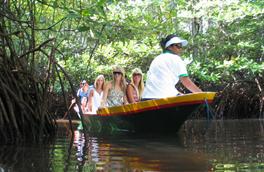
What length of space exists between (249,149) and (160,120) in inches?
63.9

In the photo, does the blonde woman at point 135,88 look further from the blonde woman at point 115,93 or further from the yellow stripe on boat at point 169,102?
the yellow stripe on boat at point 169,102

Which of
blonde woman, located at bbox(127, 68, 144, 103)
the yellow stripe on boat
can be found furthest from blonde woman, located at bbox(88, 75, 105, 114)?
the yellow stripe on boat

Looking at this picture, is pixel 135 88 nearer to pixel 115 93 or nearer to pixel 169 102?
pixel 115 93

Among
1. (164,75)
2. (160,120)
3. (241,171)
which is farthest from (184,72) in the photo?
(241,171)

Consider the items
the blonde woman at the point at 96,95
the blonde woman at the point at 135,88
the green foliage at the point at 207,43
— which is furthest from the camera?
the green foliage at the point at 207,43

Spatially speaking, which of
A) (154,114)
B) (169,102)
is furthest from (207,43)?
(169,102)

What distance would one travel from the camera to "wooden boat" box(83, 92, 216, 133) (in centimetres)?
451

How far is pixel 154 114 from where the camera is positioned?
4738mm

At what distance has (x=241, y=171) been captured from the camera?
7.73 ft

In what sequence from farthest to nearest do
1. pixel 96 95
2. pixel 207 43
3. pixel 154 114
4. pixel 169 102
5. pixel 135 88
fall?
1. pixel 207 43
2. pixel 96 95
3. pixel 135 88
4. pixel 154 114
5. pixel 169 102

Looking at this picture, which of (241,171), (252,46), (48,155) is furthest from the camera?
(252,46)

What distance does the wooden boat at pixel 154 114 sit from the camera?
4.51 metres

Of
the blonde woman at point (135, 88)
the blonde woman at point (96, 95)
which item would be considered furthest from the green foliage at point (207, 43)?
the blonde woman at point (135, 88)

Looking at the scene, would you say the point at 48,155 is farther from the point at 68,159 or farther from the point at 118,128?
the point at 118,128
